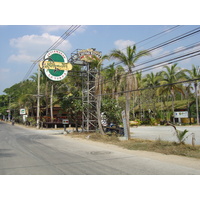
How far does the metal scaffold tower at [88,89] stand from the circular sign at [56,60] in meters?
3.36

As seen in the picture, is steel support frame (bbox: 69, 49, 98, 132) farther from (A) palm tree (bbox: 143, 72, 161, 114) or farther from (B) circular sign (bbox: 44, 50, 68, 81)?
(A) palm tree (bbox: 143, 72, 161, 114)

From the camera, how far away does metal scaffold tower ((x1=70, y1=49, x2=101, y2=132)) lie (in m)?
22.8

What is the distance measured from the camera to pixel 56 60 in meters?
19.6

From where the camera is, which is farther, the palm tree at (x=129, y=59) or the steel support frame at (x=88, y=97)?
the steel support frame at (x=88, y=97)

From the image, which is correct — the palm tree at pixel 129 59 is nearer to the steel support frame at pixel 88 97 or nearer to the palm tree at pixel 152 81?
the steel support frame at pixel 88 97

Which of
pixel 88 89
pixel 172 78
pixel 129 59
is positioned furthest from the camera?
pixel 172 78

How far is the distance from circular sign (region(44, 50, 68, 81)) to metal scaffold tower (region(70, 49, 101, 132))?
336cm

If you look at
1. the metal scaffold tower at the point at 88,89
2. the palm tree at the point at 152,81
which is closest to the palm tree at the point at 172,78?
the palm tree at the point at 152,81

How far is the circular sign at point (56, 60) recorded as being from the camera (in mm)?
18984

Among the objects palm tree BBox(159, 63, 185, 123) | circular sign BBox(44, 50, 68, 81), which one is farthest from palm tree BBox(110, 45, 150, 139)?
palm tree BBox(159, 63, 185, 123)

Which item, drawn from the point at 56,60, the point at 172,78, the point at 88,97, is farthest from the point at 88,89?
the point at 172,78

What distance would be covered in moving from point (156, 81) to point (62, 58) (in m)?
28.6

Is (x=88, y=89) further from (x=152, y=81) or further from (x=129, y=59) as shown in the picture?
(x=152, y=81)

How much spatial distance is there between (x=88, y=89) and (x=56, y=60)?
15.6 ft
